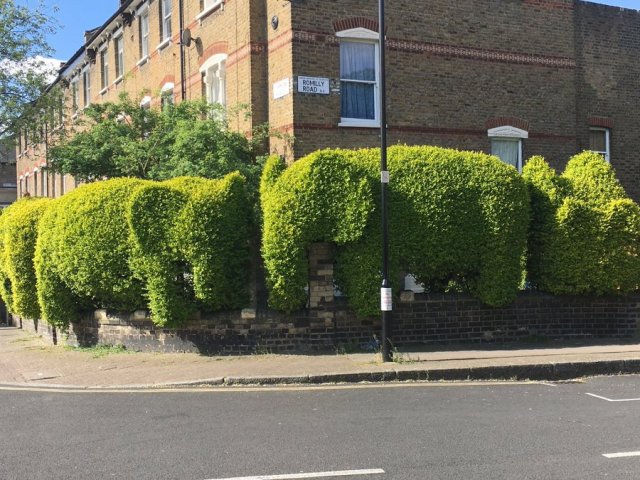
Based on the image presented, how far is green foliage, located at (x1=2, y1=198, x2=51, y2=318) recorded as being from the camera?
532 inches

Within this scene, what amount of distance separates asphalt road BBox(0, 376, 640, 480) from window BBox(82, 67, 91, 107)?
22508mm

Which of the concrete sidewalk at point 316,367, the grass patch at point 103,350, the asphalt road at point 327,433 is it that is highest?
the grass patch at point 103,350

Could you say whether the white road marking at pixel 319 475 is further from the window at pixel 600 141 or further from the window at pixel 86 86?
the window at pixel 86 86

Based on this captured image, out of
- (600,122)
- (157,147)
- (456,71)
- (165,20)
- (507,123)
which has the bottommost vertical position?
(157,147)

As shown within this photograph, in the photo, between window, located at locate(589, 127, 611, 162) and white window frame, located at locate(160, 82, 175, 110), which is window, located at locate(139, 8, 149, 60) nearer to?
white window frame, located at locate(160, 82, 175, 110)

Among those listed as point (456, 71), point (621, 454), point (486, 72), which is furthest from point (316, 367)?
point (486, 72)

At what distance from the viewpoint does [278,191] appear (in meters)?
11.0

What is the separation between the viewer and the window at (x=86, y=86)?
28938 mm

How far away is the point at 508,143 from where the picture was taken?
16.8m

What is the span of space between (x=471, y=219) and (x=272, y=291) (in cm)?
366

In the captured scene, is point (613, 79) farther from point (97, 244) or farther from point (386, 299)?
point (97, 244)

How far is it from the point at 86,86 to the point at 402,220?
887 inches

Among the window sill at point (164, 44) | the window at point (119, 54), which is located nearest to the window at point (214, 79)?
the window sill at point (164, 44)

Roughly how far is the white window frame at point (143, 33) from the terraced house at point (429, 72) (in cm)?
217
